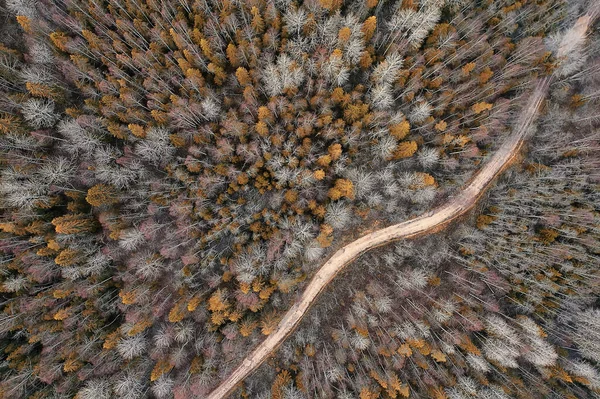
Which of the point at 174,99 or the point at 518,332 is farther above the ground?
the point at 174,99

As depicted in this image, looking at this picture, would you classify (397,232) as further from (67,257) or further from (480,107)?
(67,257)

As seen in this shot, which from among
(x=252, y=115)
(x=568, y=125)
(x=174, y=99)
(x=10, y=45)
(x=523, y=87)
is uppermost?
(x=10, y=45)

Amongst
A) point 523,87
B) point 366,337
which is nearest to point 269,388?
point 366,337

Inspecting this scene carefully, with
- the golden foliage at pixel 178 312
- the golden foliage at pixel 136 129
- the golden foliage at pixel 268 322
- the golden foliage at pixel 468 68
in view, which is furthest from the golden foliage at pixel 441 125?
the golden foliage at pixel 178 312

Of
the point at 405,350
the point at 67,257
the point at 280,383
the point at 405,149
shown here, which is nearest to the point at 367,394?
the point at 405,350

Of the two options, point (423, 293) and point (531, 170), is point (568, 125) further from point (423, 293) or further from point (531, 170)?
point (423, 293)

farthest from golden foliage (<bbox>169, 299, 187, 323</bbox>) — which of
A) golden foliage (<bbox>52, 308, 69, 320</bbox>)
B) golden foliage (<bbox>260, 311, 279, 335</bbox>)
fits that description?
golden foliage (<bbox>52, 308, 69, 320</bbox>)

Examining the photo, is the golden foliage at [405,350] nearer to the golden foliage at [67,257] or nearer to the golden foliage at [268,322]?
the golden foliage at [268,322]
